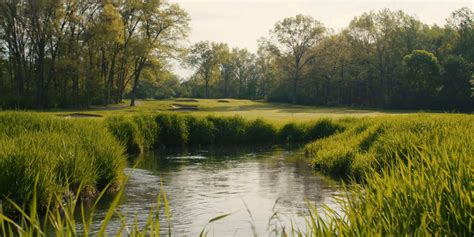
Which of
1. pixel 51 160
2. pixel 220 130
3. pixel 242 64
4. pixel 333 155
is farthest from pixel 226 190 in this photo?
pixel 242 64

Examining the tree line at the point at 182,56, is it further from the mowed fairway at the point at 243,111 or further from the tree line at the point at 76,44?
the mowed fairway at the point at 243,111

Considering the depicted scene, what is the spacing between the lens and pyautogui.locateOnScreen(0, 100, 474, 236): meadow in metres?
5.85

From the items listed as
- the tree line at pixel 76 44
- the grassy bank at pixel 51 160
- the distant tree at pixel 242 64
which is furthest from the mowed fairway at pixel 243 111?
the distant tree at pixel 242 64

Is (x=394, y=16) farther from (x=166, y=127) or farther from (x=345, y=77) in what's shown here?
(x=166, y=127)

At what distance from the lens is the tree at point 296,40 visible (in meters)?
86.7

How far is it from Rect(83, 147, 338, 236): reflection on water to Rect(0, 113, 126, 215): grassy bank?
952 millimetres

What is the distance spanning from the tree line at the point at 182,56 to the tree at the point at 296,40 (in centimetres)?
16

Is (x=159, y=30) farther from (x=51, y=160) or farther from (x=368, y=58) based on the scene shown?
(x=51, y=160)

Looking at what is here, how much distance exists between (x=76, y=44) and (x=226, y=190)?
155 feet

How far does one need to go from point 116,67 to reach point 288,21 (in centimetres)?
2812

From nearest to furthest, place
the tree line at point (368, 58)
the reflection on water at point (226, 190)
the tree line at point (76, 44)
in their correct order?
1. the reflection on water at point (226, 190)
2. the tree line at point (76, 44)
3. the tree line at point (368, 58)

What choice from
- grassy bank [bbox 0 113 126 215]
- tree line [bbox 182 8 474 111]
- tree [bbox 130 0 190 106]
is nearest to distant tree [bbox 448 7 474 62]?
tree line [bbox 182 8 474 111]

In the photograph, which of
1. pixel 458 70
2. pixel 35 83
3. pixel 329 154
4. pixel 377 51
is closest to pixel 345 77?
pixel 377 51

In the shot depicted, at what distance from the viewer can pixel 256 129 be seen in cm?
3438
